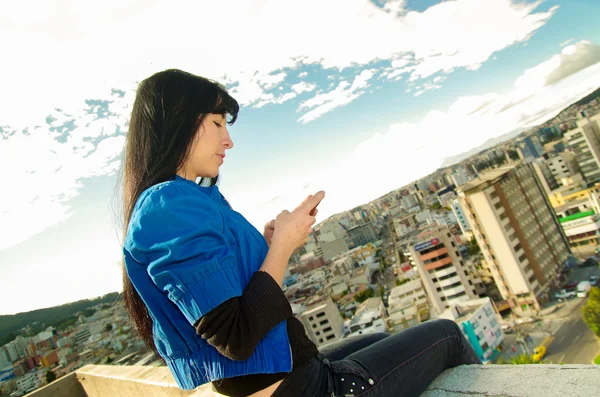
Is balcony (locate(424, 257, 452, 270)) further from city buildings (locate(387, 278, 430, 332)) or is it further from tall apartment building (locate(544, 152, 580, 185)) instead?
tall apartment building (locate(544, 152, 580, 185))

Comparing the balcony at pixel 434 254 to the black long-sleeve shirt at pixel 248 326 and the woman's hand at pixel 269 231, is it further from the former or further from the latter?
the black long-sleeve shirt at pixel 248 326

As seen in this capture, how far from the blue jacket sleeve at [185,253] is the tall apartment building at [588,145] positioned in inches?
1621

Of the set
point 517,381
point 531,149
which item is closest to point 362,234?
point 531,149

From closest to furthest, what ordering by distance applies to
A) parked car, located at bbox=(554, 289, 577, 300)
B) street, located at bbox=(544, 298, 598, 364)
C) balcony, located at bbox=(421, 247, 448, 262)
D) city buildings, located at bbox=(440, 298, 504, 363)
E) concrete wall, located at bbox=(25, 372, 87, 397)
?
1. concrete wall, located at bbox=(25, 372, 87, 397)
2. street, located at bbox=(544, 298, 598, 364)
3. city buildings, located at bbox=(440, 298, 504, 363)
4. parked car, located at bbox=(554, 289, 577, 300)
5. balcony, located at bbox=(421, 247, 448, 262)

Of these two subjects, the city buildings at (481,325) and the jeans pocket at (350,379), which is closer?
the jeans pocket at (350,379)

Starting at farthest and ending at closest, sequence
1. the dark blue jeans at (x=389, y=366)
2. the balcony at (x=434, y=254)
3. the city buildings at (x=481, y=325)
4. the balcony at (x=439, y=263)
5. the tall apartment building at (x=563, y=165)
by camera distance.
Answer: the tall apartment building at (x=563, y=165) → the balcony at (x=434, y=254) → the balcony at (x=439, y=263) → the city buildings at (x=481, y=325) → the dark blue jeans at (x=389, y=366)

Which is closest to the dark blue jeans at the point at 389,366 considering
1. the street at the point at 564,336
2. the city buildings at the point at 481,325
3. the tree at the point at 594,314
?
the city buildings at the point at 481,325

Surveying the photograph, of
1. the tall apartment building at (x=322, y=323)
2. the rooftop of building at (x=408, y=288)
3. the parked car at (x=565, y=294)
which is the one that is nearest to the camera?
the parked car at (x=565, y=294)

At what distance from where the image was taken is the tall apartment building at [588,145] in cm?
3250

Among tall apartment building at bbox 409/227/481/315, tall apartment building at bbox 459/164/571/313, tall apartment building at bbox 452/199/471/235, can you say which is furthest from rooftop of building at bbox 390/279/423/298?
tall apartment building at bbox 452/199/471/235

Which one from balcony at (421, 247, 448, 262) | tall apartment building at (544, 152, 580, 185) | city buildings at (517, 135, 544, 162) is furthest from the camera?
city buildings at (517, 135, 544, 162)

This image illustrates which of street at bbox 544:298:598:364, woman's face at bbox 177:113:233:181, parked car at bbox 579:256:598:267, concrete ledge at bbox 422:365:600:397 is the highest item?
woman's face at bbox 177:113:233:181

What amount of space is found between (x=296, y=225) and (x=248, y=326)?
23cm

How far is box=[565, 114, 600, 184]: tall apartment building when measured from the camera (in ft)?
107
